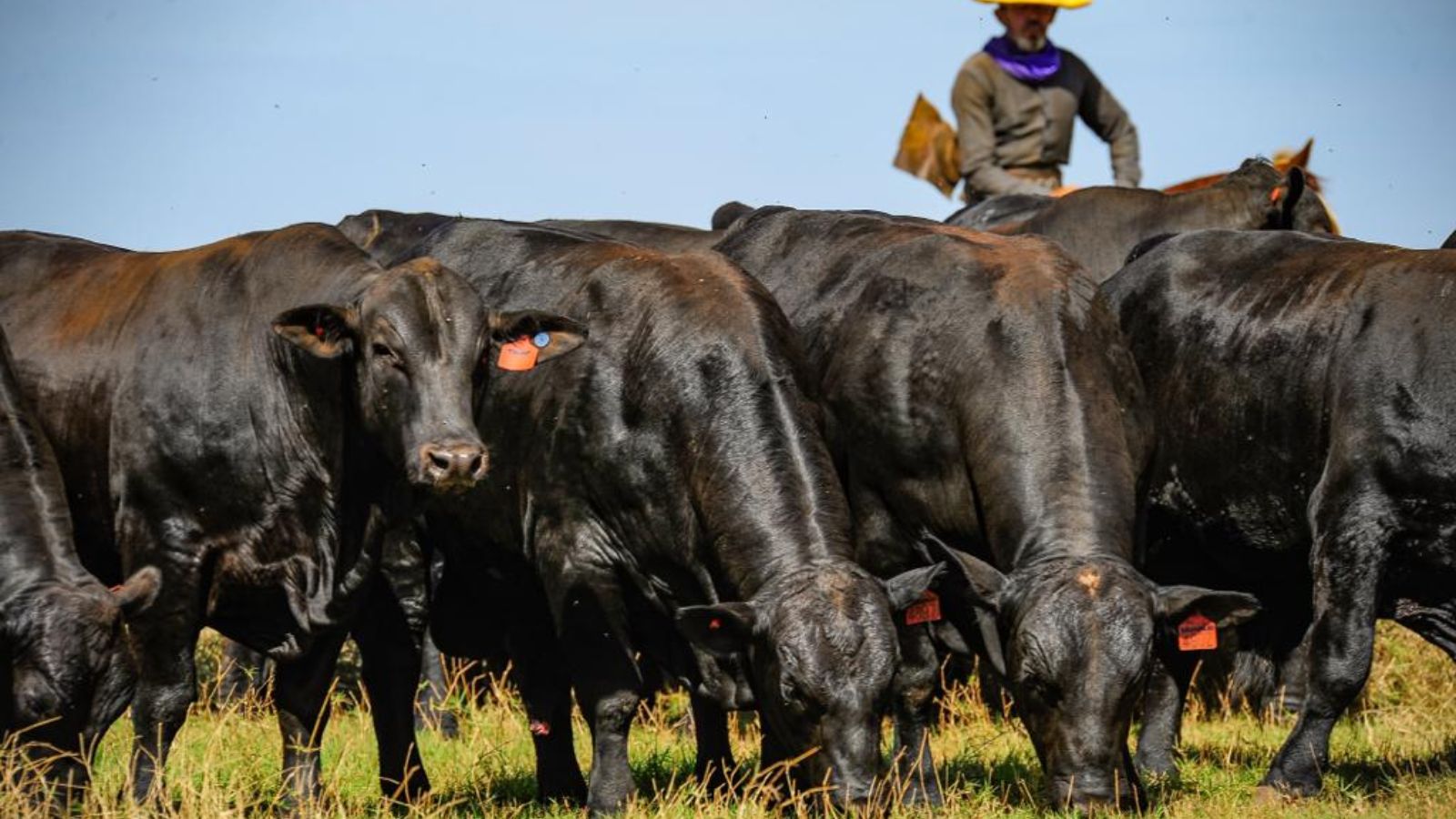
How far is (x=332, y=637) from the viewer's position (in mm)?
10641

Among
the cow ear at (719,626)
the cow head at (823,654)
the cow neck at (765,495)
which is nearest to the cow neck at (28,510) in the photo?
the cow ear at (719,626)

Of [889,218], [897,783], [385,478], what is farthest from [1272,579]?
[385,478]

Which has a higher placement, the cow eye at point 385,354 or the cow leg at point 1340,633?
the cow eye at point 385,354

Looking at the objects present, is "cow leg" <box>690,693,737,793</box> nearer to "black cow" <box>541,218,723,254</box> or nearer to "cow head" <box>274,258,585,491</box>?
"cow head" <box>274,258,585,491</box>

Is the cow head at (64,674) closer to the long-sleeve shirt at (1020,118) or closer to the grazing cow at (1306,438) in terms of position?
the grazing cow at (1306,438)

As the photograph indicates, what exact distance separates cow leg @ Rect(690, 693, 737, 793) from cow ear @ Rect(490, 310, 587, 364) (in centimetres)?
173

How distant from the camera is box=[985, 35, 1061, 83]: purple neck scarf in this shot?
16.8 meters

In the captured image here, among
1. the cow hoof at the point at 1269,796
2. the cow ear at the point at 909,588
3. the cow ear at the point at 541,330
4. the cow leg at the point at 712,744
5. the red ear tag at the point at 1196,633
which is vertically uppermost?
the cow ear at the point at 541,330

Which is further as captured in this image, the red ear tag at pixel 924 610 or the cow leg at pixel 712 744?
the cow leg at pixel 712 744

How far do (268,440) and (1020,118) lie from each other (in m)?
8.11

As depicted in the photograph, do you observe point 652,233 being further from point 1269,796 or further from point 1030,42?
point 1269,796

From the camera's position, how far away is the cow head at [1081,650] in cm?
962

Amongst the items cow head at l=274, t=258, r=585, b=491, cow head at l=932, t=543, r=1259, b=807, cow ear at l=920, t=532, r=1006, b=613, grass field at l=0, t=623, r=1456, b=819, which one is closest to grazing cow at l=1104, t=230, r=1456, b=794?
grass field at l=0, t=623, r=1456, b=819

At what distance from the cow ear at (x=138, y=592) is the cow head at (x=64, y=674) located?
0.10 meters
